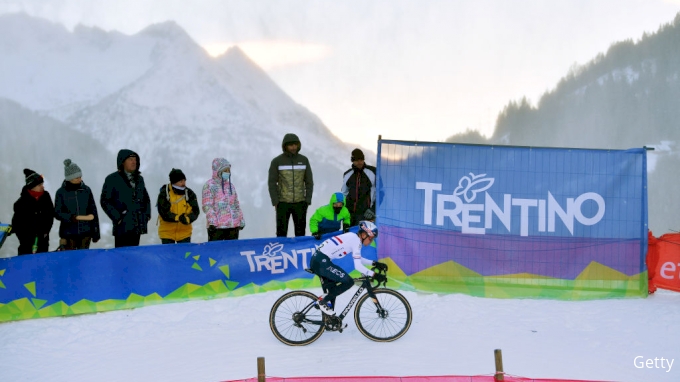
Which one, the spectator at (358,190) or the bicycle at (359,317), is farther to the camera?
the spectator at (358,190)

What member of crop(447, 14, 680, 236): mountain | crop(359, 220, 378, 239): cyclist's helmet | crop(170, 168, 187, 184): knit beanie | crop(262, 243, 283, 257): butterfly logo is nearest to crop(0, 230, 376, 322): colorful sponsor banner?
crop(262, 243, 283, 257): butterfly logo

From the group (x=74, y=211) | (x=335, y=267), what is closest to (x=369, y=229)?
(x=335, y=267)

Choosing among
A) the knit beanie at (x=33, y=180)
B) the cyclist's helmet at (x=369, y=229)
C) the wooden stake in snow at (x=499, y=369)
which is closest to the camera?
the wooden stake in snow at (x=499, y=369)

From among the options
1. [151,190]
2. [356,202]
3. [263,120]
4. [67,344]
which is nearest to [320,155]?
[263,120]

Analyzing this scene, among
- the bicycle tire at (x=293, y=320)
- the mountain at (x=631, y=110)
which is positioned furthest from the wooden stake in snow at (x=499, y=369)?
the mountain at (x=631, y=110)

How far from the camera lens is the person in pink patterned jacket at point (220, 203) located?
924cm

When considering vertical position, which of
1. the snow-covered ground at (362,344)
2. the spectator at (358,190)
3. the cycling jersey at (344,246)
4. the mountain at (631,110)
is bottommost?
the snow-covered ground at (362,344)

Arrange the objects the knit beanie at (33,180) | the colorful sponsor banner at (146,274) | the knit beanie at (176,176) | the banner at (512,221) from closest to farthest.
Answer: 1. the colorful sponsor banner at (146,274)
2. the knit beanie at (33,180)
3. the knit beanie at (176,176)
4. the banner at (512,221)

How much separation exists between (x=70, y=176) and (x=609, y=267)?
25.7ft

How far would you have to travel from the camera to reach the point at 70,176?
8.73m

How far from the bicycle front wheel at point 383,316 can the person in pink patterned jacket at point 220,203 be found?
2.83 metres

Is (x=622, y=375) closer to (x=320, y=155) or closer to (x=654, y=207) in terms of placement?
(x=320, y=155)

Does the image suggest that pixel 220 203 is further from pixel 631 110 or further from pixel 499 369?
pixel 631 110

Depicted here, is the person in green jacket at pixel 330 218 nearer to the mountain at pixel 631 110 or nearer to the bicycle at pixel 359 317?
the bicycle at pixel 359 317
